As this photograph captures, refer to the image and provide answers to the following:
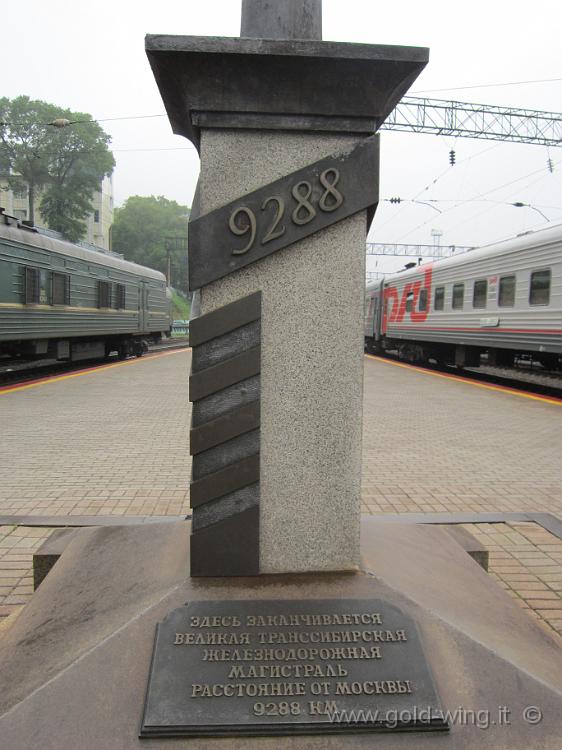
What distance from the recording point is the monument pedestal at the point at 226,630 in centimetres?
190

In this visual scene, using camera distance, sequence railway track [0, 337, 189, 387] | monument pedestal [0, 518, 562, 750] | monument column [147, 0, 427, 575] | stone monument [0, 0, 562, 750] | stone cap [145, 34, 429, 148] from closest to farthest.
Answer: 1. monument pedestal [0, 518, 562, 750]
2. stone monument [0, 0, 562, 750]
3. stone cap [145, 34, 429, 148]
4. monument column [147, 0, 427, 575]
5. railway track [0, 337, 189, 387]

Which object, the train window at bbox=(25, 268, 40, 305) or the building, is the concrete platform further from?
the building

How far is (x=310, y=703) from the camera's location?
1972mm

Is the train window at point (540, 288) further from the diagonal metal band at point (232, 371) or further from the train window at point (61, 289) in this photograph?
the diagonal metal band at point (232, 371)

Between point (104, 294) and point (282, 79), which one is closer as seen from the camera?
point (282, 79)

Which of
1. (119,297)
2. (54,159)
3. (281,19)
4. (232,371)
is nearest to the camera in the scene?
(232,371)

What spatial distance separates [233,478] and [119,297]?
A: 18.8m

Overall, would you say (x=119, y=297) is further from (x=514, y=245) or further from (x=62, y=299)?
(x=514, y=245)

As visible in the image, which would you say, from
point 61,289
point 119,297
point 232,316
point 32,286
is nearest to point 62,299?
point 61,289

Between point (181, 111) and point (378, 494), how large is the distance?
3608mm

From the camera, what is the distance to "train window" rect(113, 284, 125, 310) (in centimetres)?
2012

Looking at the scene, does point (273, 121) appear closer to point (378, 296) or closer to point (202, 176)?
point (202, 176)

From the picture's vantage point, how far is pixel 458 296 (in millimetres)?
16859

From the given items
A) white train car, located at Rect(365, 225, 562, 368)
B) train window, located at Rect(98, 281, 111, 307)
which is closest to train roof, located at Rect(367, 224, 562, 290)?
white train car, located at Rect(365, 225, 562, 368)
